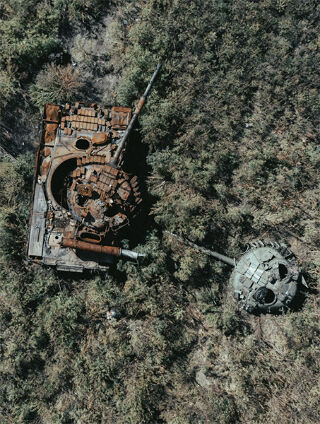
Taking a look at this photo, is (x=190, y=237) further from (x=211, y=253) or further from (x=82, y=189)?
(x=82, y=189)

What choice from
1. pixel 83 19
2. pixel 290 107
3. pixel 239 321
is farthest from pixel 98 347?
pixel 83 19

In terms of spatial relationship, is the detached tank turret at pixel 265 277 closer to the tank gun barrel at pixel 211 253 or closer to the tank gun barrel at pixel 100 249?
the tank gun barrel at pixel 211 253

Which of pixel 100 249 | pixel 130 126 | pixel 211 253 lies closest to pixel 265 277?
pixel 211 253

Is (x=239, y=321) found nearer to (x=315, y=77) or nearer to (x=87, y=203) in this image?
(x=87, y=203)

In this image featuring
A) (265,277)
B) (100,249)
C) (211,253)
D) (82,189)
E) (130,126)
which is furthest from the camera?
(211,253)

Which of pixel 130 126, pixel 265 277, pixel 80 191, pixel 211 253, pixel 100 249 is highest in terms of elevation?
pixel 130 126

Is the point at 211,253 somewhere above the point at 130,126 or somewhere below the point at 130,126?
below
